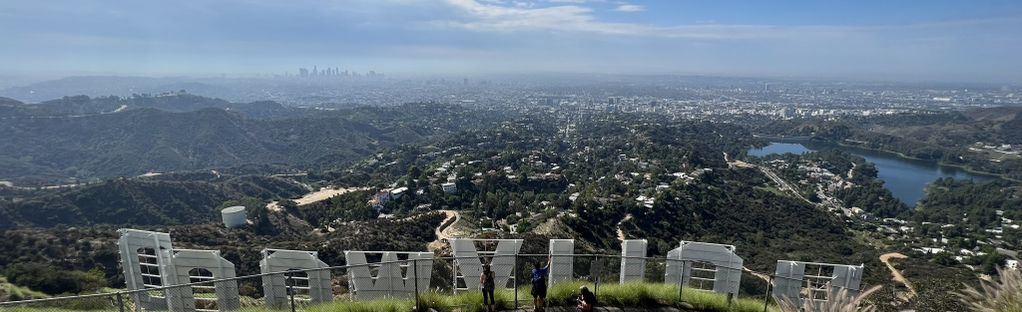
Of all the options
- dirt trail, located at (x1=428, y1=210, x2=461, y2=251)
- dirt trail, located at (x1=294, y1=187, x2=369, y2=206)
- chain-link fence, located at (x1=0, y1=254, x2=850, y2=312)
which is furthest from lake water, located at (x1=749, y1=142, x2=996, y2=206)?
chain-link fence, located at (x1=0, y1=254, x2=850, y2=312)

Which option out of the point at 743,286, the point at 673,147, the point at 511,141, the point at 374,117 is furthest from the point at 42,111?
the point at 743,286

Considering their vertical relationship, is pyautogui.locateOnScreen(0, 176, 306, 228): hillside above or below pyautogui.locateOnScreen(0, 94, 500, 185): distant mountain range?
above

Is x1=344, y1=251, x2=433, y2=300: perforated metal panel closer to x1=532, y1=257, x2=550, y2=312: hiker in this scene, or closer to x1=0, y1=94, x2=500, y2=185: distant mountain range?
x1=532, y1=257, x2=550, y2=312: hiker

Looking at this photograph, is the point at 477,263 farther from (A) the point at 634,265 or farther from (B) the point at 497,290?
(A) the point at 634,265

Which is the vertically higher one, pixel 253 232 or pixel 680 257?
pixel 680 257

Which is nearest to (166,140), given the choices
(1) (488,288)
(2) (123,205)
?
(2) (123,205)

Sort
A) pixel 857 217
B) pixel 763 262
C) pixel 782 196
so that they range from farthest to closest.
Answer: pixel 782 196 → pixel 857 217 → pixel 763 262

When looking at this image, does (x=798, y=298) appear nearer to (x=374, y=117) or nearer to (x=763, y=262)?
(x=763, y=262)
